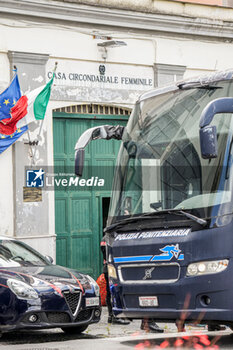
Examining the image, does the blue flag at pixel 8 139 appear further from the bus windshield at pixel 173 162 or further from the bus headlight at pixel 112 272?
the bus headlight at pixel 112 272

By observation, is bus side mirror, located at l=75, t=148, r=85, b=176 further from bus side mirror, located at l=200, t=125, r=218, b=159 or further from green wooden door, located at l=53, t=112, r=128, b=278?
green wooden door, located at l=53, t=112, r=128, b=278

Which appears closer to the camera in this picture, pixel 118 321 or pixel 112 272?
pixel 112 272

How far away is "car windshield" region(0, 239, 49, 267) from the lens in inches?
525

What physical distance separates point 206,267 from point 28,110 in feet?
30.9

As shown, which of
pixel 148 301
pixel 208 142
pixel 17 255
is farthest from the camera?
pixel 17 255

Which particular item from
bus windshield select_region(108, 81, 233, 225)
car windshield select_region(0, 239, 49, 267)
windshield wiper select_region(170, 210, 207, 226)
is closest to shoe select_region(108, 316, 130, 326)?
car windshield select_region(0, 239, 49, 267)

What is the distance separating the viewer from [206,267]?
31.7ft

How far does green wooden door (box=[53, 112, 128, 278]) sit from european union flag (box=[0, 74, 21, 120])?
1.22m

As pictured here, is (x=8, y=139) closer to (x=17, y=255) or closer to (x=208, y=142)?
(x=17, y=255)

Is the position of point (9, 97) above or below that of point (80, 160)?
above

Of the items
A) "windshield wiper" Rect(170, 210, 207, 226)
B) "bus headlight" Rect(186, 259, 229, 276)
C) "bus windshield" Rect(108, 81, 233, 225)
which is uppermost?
"bus windshield" Rect(108, 81, 233, 225)

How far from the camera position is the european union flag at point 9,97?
59.0 feet

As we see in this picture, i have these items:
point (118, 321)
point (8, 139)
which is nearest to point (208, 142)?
point (118, 321)

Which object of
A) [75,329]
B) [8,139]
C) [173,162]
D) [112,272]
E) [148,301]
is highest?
[8,139]
